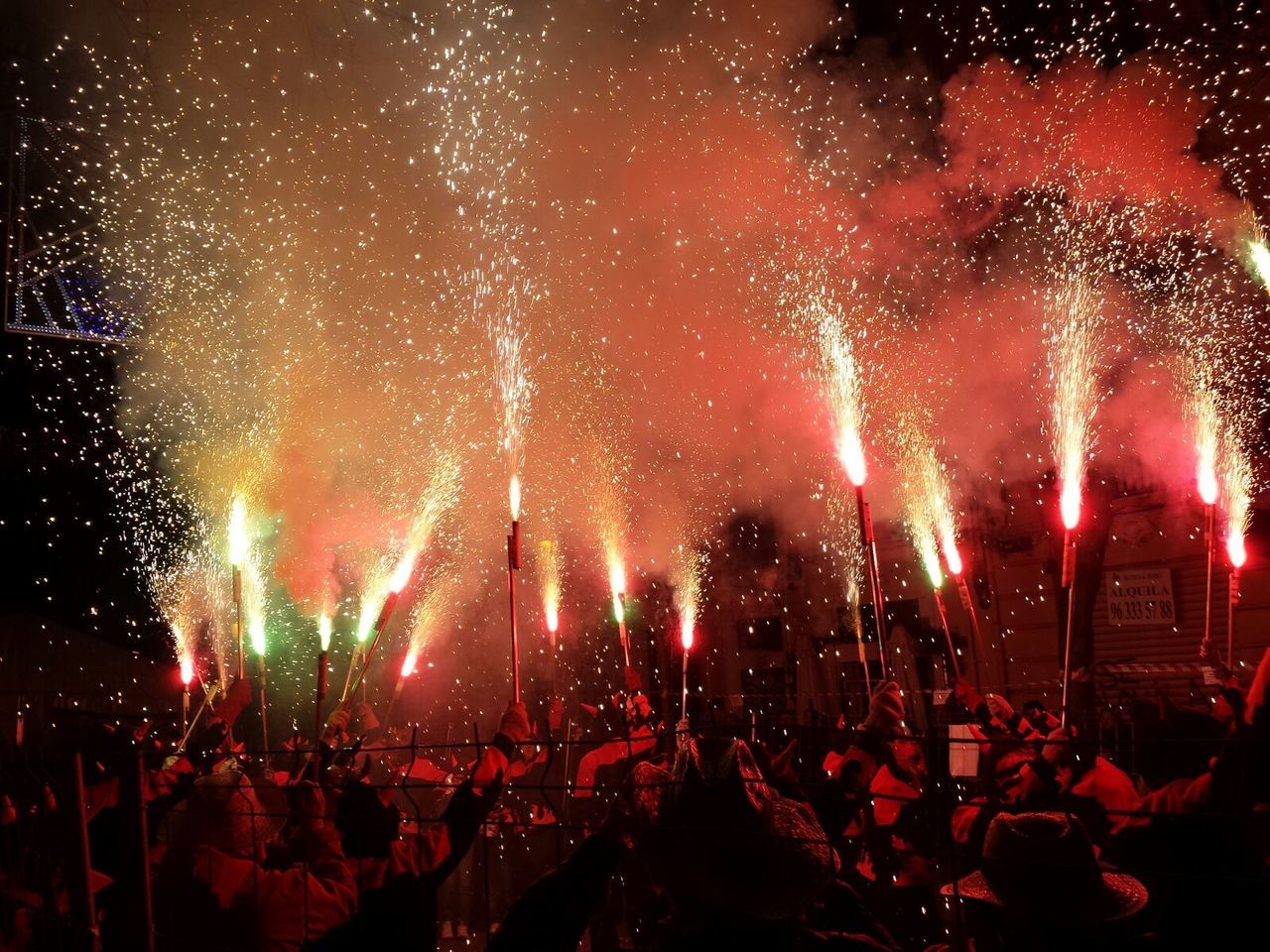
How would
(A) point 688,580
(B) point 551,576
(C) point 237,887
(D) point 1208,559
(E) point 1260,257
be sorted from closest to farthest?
(C) point 237,887
(D) point 1208,559
(E) point 1260,257
(B) point 551,576
(A) point 688,580

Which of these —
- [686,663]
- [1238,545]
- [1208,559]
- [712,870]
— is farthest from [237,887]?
[1238,545]

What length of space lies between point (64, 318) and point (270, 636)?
29.8ft

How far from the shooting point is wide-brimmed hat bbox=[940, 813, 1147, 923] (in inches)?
79.7

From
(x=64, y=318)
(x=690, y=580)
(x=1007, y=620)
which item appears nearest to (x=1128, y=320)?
(x=1007, y=620)

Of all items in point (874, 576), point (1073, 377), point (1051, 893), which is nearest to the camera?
point (1051, 893)

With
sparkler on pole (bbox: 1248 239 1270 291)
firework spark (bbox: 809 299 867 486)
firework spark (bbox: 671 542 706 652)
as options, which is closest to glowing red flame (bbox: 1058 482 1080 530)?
firework spark (bbox: 809 299 867 486)

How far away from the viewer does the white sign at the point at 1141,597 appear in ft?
36.6

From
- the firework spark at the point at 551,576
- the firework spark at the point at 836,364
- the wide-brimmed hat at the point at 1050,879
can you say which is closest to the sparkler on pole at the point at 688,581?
the firework spark at the point at 551,576

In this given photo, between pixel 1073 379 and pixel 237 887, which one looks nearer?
pixel 237 887

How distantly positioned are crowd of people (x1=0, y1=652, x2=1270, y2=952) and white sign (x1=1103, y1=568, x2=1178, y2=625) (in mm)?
7077

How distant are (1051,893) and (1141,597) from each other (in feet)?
35.1

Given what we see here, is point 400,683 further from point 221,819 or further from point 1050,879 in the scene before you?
point 1050,879

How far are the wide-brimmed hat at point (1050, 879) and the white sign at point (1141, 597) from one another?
1033 cm

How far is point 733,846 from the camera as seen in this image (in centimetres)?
188
